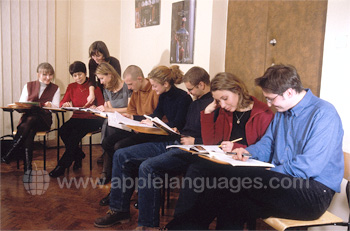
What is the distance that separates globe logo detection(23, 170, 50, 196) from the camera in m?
3.30

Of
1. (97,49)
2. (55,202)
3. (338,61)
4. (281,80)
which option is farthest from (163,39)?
(281,80)

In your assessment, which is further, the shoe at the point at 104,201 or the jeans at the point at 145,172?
the shoe at the point at 104,201

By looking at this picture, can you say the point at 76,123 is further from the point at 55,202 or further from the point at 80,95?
the point at 55,202

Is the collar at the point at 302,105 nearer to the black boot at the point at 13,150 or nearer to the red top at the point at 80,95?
the red top at the point at 80,95

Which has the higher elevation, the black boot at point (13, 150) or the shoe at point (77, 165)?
the black boot at point (13, 150)

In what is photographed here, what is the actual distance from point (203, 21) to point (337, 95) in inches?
72.7

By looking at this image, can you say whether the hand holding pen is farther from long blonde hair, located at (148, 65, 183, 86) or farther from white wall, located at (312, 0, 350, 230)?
long blonde hair, located at (148, 65, 183, 86)

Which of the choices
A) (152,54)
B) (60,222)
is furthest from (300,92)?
(152,54)

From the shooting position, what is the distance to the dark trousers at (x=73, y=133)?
380 centimetres

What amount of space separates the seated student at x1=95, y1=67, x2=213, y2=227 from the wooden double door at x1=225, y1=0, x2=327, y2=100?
72cm

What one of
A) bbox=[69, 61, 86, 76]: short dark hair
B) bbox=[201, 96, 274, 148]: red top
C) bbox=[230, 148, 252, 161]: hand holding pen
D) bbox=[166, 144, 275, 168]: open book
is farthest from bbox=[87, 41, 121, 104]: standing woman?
bbox=[230, 148, 252, 161]: hand holding pen

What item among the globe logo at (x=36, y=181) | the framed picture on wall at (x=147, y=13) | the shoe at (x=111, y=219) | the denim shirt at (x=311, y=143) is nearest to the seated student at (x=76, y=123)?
the globe logo at (x=36, y=181)

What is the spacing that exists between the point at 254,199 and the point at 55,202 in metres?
1.97

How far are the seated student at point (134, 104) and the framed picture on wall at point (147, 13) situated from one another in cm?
141
